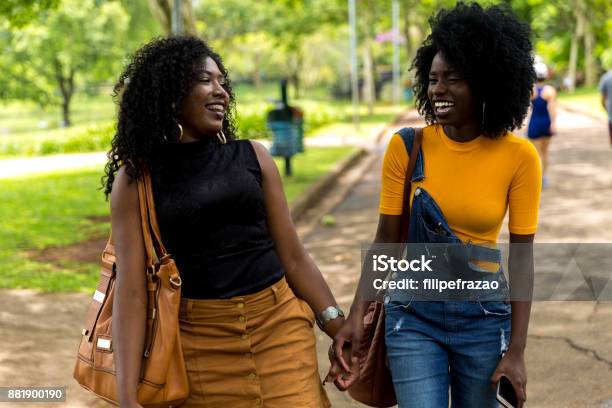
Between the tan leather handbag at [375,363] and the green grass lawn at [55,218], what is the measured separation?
480cm

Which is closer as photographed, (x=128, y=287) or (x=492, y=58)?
(x=128, y=287)

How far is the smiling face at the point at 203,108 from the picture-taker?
2.76m

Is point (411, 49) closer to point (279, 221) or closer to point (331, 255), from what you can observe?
point (331, 255)

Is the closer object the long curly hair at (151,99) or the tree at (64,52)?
the long curly hair at (151,99)

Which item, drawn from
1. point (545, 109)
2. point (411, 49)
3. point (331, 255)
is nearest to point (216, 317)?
point (331, 255)

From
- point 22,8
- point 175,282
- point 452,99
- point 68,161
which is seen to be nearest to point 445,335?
point 452,99

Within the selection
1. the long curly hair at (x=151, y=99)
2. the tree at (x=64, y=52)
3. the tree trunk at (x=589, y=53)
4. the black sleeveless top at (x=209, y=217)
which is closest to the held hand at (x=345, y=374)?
the black sleeveless top at (x=209, y=217)

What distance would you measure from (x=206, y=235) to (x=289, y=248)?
0.36 m

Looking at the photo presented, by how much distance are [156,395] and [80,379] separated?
0.86 ft

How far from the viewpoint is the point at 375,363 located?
291cm

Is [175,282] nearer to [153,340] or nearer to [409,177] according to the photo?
[153,340]

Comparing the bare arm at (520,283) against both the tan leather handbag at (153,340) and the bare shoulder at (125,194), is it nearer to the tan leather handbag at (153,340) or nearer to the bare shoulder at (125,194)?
the tan leather handbag at (153,340)

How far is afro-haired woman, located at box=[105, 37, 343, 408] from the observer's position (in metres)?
2.62

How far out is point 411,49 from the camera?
50875 mm
